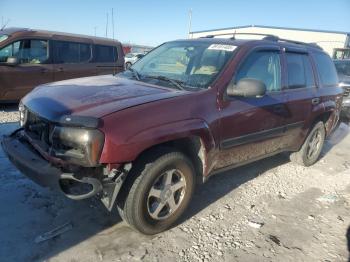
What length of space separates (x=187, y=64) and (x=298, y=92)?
1686 millimetres

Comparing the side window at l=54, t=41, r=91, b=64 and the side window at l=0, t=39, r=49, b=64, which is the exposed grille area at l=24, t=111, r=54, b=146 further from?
the side window at l=54, t=41, r=91, b=64

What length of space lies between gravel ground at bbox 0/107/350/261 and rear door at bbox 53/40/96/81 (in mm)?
3972

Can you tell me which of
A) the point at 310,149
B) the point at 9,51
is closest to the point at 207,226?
the point at 310,149

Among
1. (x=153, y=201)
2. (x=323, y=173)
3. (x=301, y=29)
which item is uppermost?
(x=301, y=29)

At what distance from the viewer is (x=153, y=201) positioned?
3.21 meters

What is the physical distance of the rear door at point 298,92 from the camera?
4.48m

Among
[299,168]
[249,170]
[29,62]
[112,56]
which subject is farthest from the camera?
[112,56]

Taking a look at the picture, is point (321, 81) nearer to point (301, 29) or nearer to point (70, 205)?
point (70, 205)

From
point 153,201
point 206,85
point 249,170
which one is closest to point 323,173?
point 249,170

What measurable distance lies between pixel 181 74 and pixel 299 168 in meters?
2.89

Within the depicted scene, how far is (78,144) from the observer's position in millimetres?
2670

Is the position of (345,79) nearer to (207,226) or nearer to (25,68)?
(207,226)

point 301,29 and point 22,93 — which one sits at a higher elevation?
point 301,29

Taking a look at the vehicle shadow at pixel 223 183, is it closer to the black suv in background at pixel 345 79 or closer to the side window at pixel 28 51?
the black suv in background at pixel 345 79
